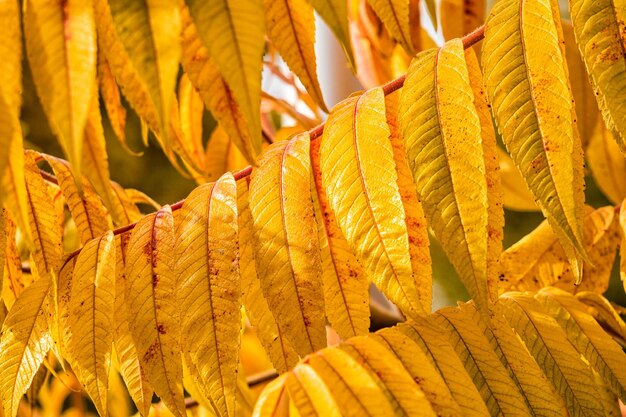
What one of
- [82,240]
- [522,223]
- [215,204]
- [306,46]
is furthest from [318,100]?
[522,223]

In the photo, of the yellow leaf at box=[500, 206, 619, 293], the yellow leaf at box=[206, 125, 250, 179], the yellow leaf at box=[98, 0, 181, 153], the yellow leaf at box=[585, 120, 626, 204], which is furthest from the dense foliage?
the yellow leaf at box=[206, 125, 250, 179]

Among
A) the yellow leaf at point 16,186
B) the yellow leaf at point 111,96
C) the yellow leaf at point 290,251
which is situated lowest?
the yellow leaf at point 290,251

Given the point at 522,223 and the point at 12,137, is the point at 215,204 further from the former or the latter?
the point at 522,223

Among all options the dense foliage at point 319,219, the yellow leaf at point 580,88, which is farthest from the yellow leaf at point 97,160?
the yellow leaf at point 580,88

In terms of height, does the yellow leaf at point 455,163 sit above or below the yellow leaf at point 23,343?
above

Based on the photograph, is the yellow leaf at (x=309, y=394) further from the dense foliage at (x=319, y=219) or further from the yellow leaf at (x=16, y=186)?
the yellow leaf at (x=16, y=186)

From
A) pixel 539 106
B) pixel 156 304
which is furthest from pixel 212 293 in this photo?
pixel 539 106
